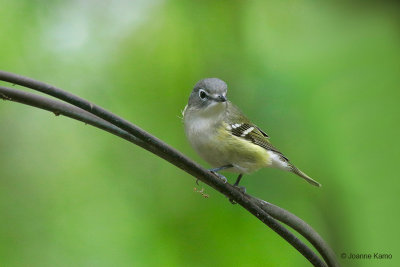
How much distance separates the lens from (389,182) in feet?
9.50

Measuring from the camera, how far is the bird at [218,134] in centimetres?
206

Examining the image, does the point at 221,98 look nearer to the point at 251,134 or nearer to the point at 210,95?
the point at 210,95

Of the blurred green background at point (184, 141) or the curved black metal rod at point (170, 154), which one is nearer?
the curved black metal rod at point (170, 154)

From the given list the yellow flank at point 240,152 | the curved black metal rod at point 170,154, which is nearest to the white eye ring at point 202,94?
the yellow flank at point 240,152

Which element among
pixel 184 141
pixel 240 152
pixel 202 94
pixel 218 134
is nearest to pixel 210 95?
pixel 202 94

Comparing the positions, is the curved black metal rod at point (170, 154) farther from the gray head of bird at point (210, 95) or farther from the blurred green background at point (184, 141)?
the blurred green background at point (184, 141)

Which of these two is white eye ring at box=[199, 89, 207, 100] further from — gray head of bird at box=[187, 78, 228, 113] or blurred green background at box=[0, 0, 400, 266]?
blurred green background at box=[0, 0, 400, 266]

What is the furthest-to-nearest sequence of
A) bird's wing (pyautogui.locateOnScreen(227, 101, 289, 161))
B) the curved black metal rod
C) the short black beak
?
bird's wing (pyautogui.locateOnScreen(227, 101, 289, 161)) < the short black beak < the curved black metal rod

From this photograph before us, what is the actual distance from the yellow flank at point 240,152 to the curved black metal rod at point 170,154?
2.41ft

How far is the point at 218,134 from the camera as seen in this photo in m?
2.10

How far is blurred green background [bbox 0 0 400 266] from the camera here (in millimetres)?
2543

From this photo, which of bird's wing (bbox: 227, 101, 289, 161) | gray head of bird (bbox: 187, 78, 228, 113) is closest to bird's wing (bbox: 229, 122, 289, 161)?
bird's wing (bbox: 227, 101, 289, 161)

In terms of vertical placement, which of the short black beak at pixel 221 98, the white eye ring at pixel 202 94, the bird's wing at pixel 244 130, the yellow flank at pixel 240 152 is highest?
the white eye ring at pixel 202 94

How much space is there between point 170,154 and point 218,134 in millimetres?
1013
